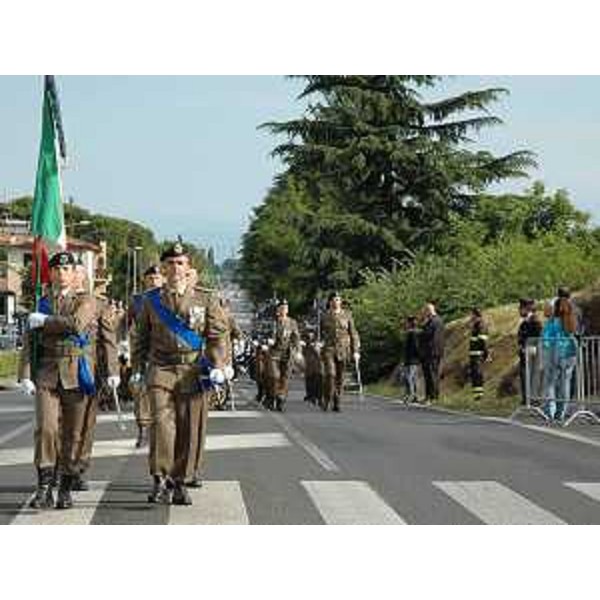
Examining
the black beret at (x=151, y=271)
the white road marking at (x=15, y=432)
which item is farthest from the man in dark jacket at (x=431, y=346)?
the black beret at (x=151, y=271)

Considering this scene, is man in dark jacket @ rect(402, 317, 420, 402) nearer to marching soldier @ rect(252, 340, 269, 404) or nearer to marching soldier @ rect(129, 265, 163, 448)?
marching soldier @ rect(252, 340, 269, 404)

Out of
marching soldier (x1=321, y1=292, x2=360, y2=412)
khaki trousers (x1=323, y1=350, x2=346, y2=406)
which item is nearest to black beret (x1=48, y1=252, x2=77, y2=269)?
marching soldier (x1=321, y1=292, x2=360, y2=412)

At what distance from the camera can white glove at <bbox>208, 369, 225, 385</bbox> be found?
1047 centimetres

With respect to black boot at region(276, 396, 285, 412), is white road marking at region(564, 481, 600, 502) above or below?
below

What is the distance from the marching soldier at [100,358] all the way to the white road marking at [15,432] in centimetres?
608

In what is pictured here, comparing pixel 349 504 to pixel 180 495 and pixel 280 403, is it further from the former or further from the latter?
pixel 280 403

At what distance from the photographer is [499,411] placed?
23.4m

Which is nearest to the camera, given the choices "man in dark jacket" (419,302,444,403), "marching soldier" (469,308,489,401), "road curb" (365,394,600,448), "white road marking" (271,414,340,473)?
"white road marking" (271,414,340,473)

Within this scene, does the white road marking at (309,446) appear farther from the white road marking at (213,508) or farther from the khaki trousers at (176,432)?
the khaki trousers at (176,432)

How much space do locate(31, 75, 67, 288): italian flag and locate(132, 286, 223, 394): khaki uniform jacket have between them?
1.83 meters
